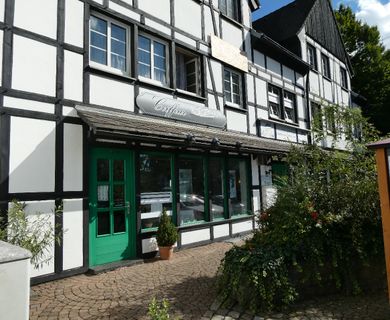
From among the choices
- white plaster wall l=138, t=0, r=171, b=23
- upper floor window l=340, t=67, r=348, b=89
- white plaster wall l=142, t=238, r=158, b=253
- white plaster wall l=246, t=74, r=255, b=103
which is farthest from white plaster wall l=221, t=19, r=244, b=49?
upper floor window l=340, t=67, r=348, b=89

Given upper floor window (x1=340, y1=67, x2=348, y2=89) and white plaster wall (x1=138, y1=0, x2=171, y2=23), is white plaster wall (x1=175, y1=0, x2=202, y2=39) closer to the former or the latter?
white plaster wall (x1=138, y1=0, x2=171, y2=23)

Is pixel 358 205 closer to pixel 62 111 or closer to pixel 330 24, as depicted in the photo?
pixel 62 111

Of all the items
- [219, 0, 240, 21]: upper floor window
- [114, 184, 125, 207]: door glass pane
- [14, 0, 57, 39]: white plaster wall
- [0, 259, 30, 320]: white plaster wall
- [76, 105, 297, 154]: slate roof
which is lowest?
[0, 259, 30, 320]: white plaster wall

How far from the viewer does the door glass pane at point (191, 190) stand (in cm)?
826

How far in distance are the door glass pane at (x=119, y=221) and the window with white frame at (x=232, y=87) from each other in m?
4.99

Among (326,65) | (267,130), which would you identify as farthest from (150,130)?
(326,65)

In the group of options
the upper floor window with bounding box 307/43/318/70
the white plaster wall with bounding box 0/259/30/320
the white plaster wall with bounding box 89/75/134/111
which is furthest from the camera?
the upper floor window with bounding box 307/43/318/70

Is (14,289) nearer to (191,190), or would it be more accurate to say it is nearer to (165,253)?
(165,253)

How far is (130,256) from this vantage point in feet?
22.6

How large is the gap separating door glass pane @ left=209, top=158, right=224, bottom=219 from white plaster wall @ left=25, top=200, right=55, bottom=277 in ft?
14.1

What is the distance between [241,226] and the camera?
9758mm

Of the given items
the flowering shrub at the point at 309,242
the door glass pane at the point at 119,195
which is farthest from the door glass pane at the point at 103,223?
the flowering shrub at the point at 309,242

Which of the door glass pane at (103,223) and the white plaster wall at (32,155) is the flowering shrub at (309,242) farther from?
the white plaster wall at (32,155)

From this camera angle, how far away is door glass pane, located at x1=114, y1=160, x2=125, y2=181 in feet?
22.4
